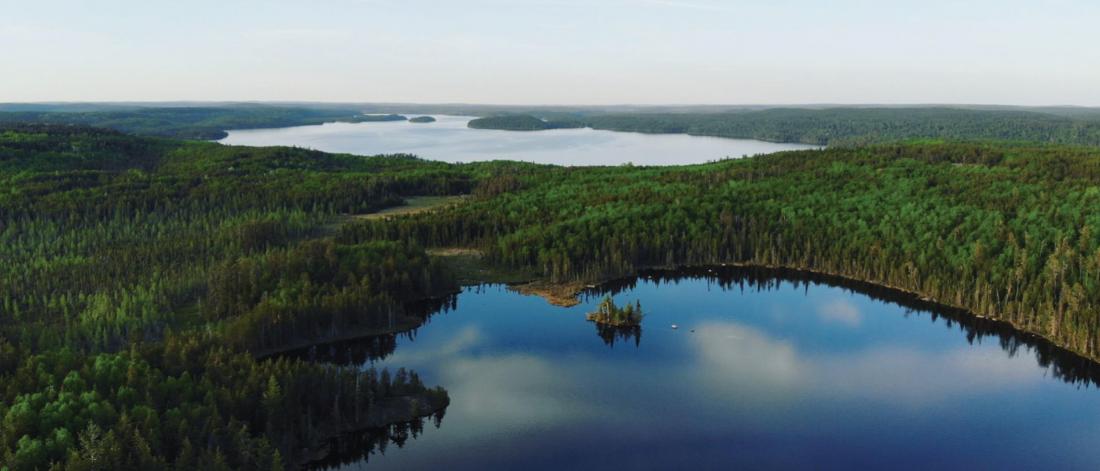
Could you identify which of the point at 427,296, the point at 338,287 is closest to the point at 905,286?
the point at 427,296

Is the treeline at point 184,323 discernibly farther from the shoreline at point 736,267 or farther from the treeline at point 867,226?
the treeline at point 867,226

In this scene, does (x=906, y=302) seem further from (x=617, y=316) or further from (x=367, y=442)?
(x=367, y=442)

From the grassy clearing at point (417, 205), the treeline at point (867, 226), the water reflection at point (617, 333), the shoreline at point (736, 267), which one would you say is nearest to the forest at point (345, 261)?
the treeline at point (867, 226)

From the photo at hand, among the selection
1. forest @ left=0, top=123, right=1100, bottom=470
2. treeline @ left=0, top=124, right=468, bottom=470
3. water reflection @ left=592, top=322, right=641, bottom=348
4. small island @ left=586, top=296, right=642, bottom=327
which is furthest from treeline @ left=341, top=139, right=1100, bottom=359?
treeline @ left=0, top=124, right=468, bottom=470

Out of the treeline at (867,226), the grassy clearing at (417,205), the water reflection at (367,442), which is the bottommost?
the water reflection at (367,442)

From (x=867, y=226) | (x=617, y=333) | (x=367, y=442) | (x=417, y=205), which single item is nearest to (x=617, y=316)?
(x=617, y=333)

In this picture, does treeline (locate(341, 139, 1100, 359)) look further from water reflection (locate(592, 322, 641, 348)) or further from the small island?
water reflection (locate(592, 322, 641, 348))

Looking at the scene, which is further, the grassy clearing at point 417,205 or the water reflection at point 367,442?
the grassy clearing at point 417,205
